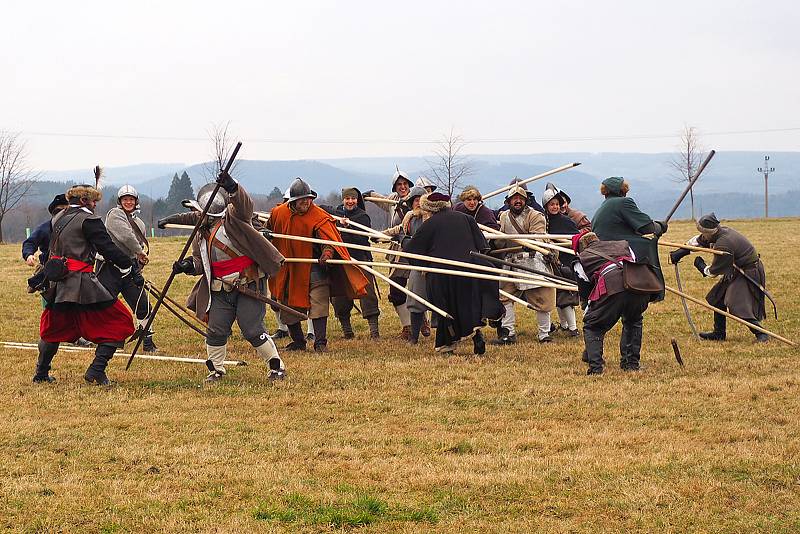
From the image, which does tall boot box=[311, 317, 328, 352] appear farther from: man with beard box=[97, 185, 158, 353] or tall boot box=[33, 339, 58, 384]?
tall boot box=[33, 339, 58, 384]

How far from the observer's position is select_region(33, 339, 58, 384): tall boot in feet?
30.5

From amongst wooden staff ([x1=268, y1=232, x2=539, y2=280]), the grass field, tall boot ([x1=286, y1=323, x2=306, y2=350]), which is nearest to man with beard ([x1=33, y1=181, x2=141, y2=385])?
the grass field

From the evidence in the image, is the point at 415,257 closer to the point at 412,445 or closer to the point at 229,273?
the point at 229,273

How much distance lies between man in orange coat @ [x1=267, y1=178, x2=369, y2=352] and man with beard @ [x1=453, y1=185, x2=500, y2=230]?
1.35 meters

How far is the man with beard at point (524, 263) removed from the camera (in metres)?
11.6

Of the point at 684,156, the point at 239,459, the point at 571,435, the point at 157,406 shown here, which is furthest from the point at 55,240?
the point at 684,156

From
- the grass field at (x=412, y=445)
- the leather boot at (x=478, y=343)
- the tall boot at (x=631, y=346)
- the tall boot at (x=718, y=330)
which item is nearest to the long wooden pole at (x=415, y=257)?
the leather boot at (x=478, y=343)

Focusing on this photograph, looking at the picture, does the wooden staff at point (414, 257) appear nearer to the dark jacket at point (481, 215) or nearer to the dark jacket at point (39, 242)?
the dark jacket at point (481, 215)

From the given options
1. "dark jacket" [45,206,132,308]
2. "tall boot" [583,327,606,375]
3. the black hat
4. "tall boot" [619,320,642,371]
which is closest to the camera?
"dark jacket" [45,206,132,308]

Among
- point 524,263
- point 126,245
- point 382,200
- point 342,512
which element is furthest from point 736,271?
point 342,512

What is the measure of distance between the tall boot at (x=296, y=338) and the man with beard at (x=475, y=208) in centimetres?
217

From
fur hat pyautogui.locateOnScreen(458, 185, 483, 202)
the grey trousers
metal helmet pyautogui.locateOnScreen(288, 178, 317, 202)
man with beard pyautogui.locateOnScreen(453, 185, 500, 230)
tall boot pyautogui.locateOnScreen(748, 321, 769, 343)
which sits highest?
metal helmet pyautogui.locateOnScreen(288, 178, 317, 202)

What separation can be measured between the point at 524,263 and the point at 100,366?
4.91 m

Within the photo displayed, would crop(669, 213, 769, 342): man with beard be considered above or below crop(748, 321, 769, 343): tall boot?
above
